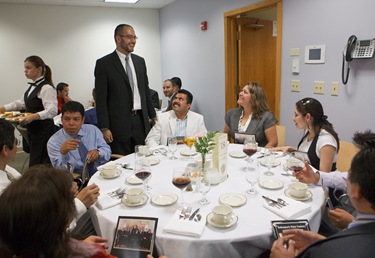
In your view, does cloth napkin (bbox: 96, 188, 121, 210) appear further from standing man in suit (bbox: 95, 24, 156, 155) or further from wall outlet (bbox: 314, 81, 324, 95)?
wall outlet (bbox: 314, 81, 324, 95)

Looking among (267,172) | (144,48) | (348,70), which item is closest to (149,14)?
(144,48)

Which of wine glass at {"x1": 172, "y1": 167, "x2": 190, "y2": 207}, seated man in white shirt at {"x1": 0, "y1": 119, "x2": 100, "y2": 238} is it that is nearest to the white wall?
seated man in white shirt at {"x1": 0, "y1": 119, "x2": 100, "y2": 238}

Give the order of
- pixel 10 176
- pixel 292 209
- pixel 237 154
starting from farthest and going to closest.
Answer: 1. pixel 237 154
2. pixel 10 176
3. pixel 292 209

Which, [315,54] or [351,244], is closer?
[351,244]

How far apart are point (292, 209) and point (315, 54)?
2.17 m

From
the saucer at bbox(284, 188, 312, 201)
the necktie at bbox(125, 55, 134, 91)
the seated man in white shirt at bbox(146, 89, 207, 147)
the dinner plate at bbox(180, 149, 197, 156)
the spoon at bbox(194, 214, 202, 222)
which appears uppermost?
the necktie at bbox(125, 55, 134, 91)

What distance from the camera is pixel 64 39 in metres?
5.73

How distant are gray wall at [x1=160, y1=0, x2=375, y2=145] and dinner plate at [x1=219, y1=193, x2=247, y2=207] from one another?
1.80 meters

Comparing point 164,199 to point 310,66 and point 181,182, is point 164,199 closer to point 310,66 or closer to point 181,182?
point 181,182

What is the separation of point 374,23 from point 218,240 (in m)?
2.35

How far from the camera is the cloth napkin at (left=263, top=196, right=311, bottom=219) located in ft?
4.33

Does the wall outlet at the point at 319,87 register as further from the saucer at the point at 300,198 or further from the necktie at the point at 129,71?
the necktie at the point at 129,71

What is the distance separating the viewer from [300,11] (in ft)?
10.1

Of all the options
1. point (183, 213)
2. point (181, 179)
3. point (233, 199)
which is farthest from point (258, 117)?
point (183, 213)
